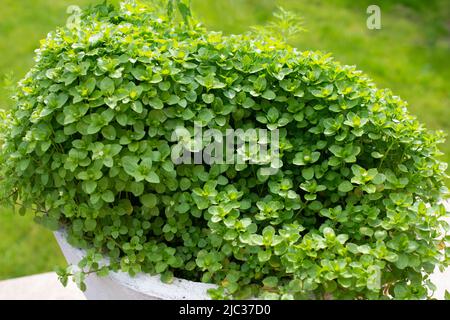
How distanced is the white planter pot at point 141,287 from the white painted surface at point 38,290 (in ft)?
2.89

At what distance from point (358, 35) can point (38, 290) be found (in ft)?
9.06

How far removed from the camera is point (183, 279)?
155 centimetres

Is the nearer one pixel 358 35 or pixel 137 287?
pixel 137 287

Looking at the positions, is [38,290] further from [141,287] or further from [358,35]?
[358,35]

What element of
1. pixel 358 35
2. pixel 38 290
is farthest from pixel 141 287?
pixel 358 35

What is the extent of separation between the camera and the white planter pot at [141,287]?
150cm

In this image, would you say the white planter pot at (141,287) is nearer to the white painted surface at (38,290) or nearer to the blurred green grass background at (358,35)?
the white painted surface at (38,290)

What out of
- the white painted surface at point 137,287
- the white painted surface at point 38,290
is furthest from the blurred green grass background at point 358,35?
the white painted surface at point 137,287

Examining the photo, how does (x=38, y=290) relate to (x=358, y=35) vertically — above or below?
below

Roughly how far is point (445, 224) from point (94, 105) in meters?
0.88

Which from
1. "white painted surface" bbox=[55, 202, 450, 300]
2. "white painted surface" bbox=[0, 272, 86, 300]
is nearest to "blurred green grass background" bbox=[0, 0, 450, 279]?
"white painted surface" bbox=[0, 272, 86, 300]

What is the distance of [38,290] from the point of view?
252cm
